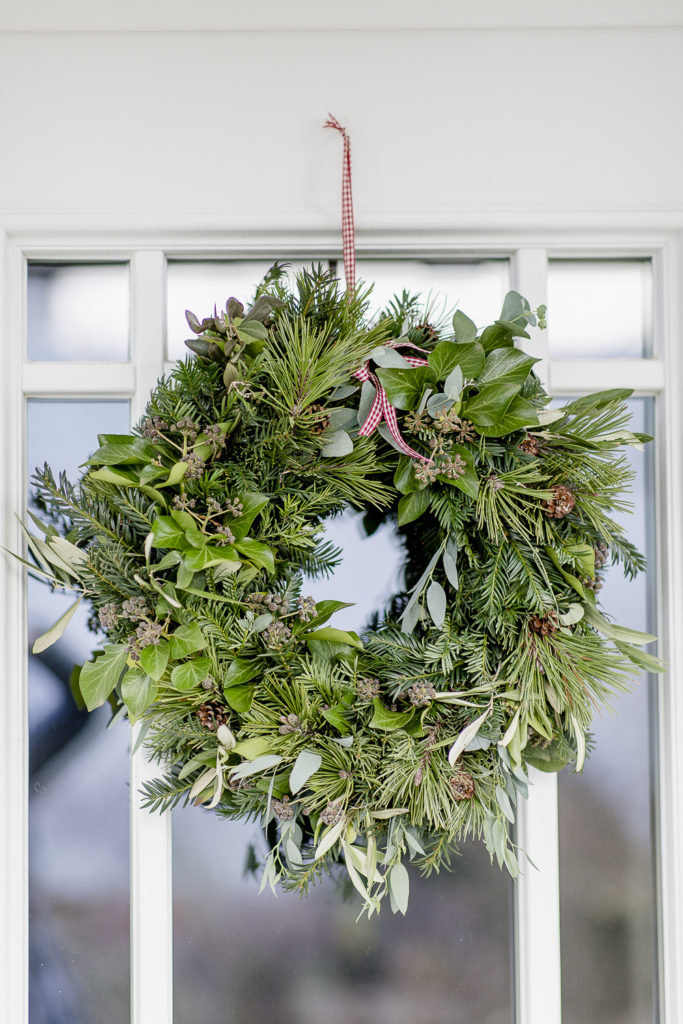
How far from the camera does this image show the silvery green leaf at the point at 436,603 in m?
0.76

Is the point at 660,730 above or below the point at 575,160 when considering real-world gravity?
below

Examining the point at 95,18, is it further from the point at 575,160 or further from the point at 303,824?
the point at 303,824

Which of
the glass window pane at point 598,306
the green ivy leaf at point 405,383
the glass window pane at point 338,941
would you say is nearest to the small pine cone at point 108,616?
the glass window pane at point 338,941

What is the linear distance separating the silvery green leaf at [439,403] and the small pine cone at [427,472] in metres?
0.07

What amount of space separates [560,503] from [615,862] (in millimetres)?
675

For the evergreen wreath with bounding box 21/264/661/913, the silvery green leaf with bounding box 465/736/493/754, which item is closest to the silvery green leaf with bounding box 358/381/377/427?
the evergreen wreath with bounding box 21/264/661/913

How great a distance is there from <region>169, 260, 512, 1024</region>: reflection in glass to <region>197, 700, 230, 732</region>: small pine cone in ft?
0.86

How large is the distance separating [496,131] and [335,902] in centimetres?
129

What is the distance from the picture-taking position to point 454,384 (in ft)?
2.37

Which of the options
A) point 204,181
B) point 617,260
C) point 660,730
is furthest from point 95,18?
point 660,730

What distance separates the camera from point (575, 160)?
92cm

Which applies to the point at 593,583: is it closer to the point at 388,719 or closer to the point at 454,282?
the point at 388,719

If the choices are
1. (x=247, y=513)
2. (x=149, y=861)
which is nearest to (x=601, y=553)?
(x=247, y=513)

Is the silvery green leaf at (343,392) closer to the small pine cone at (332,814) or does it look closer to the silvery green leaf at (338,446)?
the silvery green leaf at (338,446)
